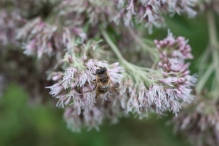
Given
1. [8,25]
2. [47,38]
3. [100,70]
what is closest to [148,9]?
[100,70]

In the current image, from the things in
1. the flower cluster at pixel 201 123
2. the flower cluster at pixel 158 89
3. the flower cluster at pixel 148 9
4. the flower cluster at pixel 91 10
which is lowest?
the flower cluster at pixel 201 123

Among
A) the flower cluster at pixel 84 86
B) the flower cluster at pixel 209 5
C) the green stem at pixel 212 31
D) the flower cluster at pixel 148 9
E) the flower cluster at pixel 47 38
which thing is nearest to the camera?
the flower cluster at pixel 84 86

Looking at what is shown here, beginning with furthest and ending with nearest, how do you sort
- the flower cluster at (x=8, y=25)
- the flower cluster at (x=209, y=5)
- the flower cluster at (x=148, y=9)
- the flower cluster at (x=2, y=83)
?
the flower cluster at (x=2, y=83)
the flower cluster at (x=209, y=5)
the flower cluster at (x=8, y=25)
the flower cluster at (x=148, y=9)

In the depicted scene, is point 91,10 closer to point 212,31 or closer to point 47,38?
point 47,38

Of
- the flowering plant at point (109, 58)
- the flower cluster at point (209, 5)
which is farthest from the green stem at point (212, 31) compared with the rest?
the flower cluster at point (209, 5)

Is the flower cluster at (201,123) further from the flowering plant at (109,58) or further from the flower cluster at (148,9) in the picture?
the flower cluster at (148,9)

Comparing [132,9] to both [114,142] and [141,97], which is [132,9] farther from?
[114,142]

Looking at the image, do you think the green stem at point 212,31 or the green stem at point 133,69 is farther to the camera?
the green stem at point 212,31
